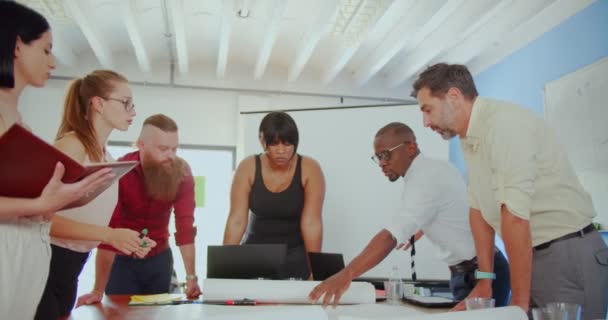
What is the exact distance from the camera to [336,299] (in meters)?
1.63

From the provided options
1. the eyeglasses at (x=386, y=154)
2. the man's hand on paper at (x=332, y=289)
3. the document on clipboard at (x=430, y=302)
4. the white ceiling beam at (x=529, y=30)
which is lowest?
the document on clipboard at (x=430, y=302)

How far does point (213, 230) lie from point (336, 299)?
157 inches

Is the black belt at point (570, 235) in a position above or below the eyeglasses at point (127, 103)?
below

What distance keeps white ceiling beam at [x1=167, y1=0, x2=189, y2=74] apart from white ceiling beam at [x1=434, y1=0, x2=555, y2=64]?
254cm

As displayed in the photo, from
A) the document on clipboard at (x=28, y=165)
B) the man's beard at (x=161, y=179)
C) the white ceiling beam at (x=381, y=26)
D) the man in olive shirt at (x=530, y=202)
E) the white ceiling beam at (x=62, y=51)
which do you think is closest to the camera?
the document on clipboard at (x=28, y=165)

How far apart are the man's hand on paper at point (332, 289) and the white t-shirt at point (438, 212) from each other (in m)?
0.41

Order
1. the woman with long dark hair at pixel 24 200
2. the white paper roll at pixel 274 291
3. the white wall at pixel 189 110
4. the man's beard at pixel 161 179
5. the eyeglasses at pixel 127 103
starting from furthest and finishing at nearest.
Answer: the white wall at pixel 189 110, the man's beard at pixel 161 179, the eyeglasses at pixel 127 103, the white paper roll at pixel 274 291, the woman with long dark hair at pixel 24 200

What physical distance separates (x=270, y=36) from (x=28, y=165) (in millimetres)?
3473

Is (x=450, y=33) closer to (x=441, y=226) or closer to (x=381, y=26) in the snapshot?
(x=381, y=26)

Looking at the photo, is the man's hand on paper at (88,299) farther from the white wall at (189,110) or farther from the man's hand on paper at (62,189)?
the white wall at (189,110)

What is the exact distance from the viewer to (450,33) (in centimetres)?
438

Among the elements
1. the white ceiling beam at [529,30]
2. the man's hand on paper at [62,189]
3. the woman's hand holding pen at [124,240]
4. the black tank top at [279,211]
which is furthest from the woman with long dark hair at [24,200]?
the white ceiling beam at [529,30]

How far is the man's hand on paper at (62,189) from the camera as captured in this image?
1.13 meters

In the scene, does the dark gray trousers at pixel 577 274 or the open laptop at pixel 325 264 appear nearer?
the dark gray trousers at pixel 577 274
